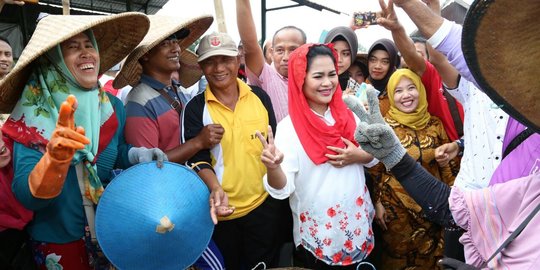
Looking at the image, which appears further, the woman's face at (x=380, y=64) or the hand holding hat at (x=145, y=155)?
the woman's face at (x=380, y=64)

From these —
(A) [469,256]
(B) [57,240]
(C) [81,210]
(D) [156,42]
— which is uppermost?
(D) [156,42]

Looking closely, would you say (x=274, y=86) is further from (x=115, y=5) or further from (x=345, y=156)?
(x=115, y=5)

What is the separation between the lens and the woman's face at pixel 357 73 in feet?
11.5

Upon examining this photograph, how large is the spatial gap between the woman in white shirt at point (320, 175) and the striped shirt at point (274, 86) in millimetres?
330

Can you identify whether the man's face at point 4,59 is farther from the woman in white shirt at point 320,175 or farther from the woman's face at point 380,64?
the woman's face at point 380,64

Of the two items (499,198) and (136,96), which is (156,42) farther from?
(499,198)

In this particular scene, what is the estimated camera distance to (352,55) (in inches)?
121

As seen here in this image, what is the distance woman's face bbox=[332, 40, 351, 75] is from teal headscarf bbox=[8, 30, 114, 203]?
190cm

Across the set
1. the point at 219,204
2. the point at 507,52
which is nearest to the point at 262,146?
the point at 219,204

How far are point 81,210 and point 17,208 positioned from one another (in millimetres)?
256

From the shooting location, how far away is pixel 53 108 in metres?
1.69

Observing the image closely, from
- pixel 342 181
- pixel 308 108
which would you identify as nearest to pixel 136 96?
pixel 308 108

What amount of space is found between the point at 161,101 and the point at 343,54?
1592 mm

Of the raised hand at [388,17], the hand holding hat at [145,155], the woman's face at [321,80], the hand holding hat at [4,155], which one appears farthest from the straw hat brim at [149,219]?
the raised hand at [388,17]
